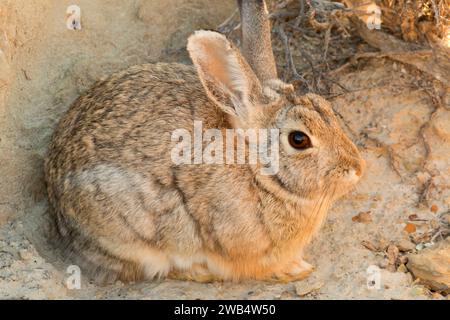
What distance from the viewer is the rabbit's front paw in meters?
4.55

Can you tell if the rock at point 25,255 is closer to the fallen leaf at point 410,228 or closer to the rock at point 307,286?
the rock at point 307,286

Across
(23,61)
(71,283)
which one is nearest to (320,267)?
(71,283)

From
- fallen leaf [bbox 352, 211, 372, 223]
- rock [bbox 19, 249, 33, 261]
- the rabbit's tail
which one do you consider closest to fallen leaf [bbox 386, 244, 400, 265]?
fallen leaf [bbox 352, 211, 372, 223]

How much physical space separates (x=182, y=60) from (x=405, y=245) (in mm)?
2053

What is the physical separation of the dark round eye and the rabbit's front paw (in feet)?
2.80

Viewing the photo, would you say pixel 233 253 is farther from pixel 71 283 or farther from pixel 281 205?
pixel 71 283

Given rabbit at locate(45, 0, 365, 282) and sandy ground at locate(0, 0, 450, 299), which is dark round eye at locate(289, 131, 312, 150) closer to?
rabbit at locate(45, 0, 365, 282)

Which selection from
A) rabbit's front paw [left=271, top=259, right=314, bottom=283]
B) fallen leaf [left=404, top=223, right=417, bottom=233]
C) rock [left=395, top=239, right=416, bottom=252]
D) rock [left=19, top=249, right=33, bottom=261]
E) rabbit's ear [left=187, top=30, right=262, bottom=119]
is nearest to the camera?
rabbit's ear [left=187, top=30, right=262, bottom=119]

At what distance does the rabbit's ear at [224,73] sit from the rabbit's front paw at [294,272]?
1001mm

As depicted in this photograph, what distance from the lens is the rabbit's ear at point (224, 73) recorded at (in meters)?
4.04

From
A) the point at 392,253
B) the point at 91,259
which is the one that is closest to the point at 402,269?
the point at 392,253

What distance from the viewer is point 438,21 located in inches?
186

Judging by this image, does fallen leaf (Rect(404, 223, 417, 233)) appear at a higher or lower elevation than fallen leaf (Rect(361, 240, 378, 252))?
higher

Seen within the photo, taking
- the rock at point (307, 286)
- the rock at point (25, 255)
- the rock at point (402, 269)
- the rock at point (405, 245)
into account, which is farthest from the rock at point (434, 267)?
the rock at point (25, 255)
